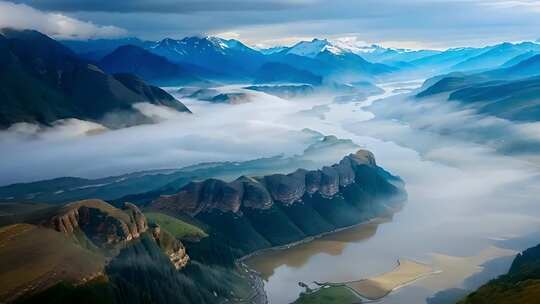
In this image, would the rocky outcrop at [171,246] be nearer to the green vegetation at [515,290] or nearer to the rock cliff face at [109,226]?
the rock cliff face at [109,226]

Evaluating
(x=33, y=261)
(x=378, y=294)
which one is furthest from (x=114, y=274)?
(x=378, y=294)

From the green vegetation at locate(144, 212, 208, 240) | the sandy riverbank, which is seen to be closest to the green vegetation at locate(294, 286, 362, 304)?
the sandy riverbank

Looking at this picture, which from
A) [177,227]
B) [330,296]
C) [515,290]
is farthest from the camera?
[177,227]

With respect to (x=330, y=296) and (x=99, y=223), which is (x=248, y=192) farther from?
(x=99, y=223)

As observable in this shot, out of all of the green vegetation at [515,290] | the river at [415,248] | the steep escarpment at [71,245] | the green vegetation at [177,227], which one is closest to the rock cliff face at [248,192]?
the green vegetation at [177,227]

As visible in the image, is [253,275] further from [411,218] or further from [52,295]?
[411,218]

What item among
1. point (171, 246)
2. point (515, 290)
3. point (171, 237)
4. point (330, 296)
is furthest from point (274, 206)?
point (515, 290)
